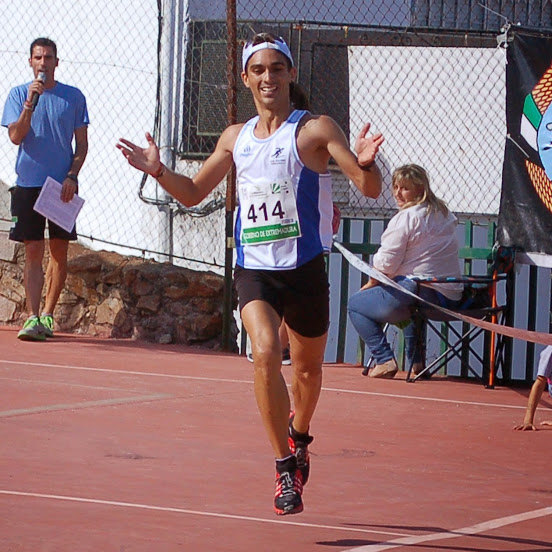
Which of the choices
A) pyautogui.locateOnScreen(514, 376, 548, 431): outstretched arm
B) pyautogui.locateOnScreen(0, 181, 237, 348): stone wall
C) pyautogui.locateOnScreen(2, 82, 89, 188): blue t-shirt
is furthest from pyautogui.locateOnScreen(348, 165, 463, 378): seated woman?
pyautogui.locateOnScreen(2, 82, 89, 188): blue t-shirt

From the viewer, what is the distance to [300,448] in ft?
19.3

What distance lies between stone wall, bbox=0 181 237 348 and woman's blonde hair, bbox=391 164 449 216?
2678 millimetres

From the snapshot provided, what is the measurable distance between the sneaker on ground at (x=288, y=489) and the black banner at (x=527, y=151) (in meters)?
Answer: 5.49

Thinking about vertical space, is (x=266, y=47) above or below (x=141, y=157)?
above

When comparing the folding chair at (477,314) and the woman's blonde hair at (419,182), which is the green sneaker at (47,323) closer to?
the folding chair at (477,314)

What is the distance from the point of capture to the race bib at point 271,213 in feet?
18.9

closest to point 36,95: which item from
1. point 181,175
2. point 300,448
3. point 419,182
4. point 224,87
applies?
point 224,87

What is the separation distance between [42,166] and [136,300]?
62.7 inches

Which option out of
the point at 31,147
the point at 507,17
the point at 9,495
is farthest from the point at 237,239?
the point at 507,17

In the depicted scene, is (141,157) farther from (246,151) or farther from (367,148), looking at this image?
(367,148)

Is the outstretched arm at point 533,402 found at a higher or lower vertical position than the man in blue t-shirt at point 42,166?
lower

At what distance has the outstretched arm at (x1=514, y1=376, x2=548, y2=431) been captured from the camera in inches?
311

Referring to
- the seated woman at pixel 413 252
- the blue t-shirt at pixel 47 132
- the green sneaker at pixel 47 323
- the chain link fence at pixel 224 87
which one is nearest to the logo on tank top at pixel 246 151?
the seated woman at pixel 413 252

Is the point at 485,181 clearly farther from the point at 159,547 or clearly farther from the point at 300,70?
the point at 159,547
